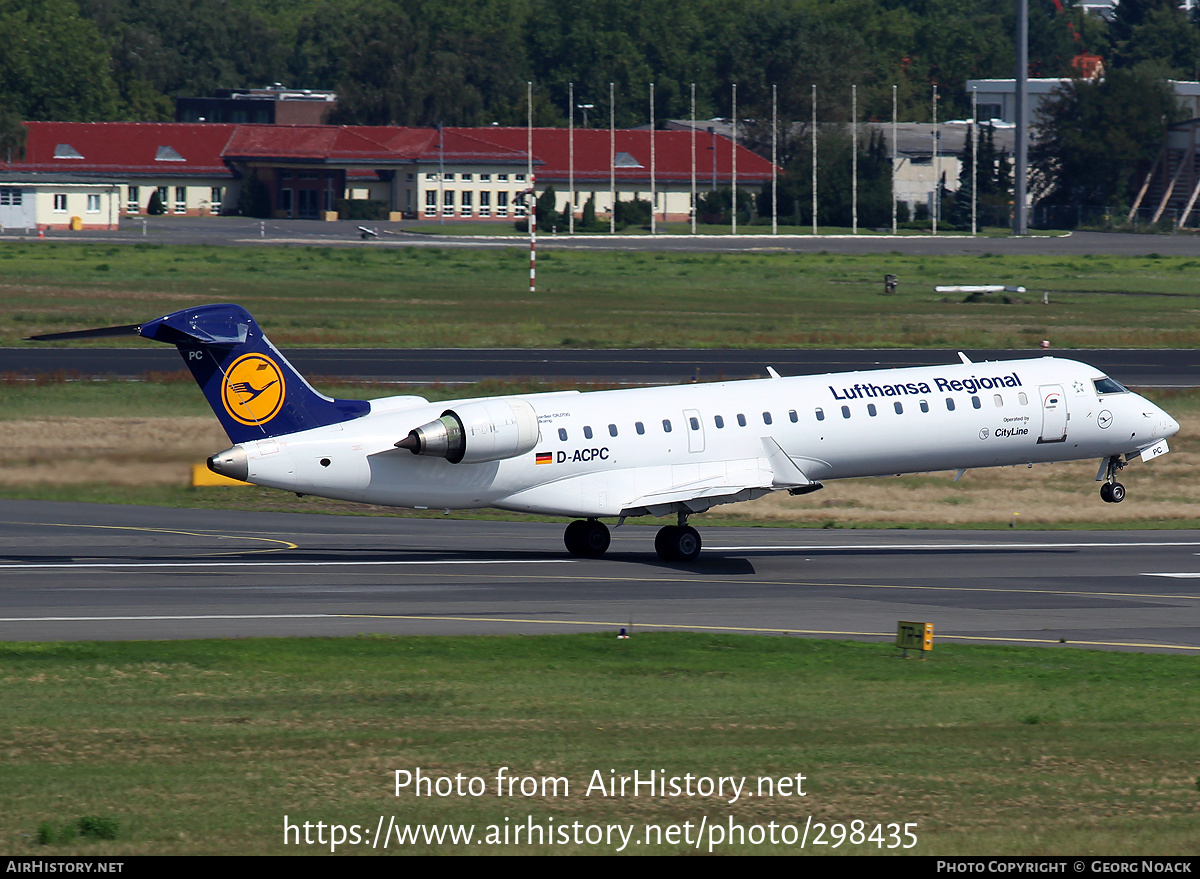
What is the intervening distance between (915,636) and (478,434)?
11160mm

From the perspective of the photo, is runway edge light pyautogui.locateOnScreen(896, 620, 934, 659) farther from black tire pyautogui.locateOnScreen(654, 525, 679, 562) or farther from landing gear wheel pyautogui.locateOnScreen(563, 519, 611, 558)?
landing gear wheel pyautogui.locateOnScreen(563, 519, 611, 558)

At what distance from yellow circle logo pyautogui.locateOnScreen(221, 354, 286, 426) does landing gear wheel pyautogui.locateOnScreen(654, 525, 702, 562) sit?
8694 mm

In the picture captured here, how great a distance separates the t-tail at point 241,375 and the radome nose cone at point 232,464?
1.96 feet

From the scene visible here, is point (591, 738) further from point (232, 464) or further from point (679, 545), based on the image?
point (679, 545)

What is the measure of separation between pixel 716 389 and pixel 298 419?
911 centimetres

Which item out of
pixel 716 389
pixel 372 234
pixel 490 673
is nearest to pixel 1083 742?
pixel 490 673

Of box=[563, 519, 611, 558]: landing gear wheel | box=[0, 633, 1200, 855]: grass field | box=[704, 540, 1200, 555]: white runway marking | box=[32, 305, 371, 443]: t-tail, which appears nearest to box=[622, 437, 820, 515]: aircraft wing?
box=[563, 519, 611, 558]: landing gear wheel

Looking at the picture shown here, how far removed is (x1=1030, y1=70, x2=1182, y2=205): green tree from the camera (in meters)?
175

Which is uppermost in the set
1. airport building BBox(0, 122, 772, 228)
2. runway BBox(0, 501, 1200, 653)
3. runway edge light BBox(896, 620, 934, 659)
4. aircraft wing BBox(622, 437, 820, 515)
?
airport building BBox(0, 122, 772, 228)

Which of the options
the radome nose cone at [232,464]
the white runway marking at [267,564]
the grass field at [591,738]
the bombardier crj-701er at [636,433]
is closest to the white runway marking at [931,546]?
the bombardier crj-701er at [636,433]

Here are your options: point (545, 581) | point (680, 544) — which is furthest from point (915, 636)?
point (680, 544)

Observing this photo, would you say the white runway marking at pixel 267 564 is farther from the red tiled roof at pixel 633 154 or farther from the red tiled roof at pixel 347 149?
the red tiled roof at pixel 633 154

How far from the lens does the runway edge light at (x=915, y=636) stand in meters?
23.8

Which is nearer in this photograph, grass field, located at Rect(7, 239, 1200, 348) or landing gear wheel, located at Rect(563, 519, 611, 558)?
landing gear wheel, located at Rect(563, 519, 611, 558)
